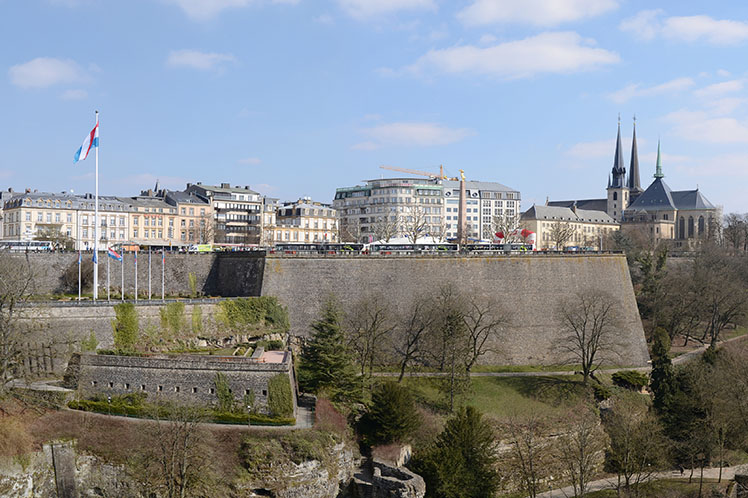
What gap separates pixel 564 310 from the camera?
52906mm

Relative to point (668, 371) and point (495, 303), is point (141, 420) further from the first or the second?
point (668, 371)

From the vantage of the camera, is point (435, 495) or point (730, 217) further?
point (730, 217)

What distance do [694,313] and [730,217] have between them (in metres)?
66.1

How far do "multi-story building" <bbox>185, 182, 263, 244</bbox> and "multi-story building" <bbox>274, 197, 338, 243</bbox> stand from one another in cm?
352

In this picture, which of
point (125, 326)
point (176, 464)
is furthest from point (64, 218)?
point (176, 464)

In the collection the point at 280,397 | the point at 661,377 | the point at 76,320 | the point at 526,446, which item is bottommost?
the point at 526,446

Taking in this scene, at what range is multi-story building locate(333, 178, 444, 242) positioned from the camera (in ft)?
388

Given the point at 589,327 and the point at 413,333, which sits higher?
the point at 589,327

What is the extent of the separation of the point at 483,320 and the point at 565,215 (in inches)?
4047

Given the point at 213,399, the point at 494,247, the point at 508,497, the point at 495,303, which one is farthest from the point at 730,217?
the point at 213,399

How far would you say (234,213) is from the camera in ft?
328

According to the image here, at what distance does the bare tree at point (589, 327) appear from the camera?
50.0m

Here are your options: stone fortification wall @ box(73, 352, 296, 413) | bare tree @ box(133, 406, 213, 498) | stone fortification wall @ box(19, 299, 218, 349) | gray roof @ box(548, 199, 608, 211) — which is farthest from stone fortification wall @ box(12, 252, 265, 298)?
gray roof @ box(548, 199, 608, 211)

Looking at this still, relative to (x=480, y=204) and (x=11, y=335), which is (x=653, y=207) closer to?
(x=480, y=204)
